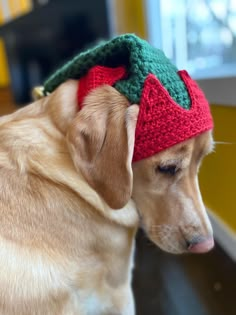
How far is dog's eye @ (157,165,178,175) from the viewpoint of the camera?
771 millimetres

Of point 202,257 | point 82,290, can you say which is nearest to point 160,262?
point 202,257

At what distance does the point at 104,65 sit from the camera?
32.0 inches

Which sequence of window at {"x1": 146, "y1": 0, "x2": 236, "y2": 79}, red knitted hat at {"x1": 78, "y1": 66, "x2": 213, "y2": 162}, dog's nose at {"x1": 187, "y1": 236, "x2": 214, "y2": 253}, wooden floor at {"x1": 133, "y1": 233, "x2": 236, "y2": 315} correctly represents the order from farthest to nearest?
window at {"x1": 146, "y1": 0, "x2": 236, "y2": 79}, wooden floor at {"x1": 133, "y1": 233, "x2": 236, "y2": 315}, dog's nose at {"x1": 187, "y1": 236, "x2": 214, "y2": 253}, red knitted hat at {"x1": 78, "y1": 66, "x2": 213, "y2": 162}

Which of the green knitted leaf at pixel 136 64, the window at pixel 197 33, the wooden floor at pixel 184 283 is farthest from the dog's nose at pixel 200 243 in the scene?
the window at pixel 197 33

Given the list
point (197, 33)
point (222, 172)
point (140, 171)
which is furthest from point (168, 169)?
point (197, 33)

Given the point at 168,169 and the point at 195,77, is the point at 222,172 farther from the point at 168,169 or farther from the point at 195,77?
the point at 168,169

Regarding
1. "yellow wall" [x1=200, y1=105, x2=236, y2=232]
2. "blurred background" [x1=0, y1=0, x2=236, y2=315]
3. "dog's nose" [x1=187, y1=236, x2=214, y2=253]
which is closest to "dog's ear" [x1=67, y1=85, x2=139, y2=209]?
"dog's nose" [x1=187, y1=236, x2=214, y2=253]

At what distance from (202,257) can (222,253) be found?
73mm

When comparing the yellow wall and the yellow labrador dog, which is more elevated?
the yellow labrador dog

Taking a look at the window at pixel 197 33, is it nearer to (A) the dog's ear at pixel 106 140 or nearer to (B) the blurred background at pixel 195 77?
(B) the blurred background at pixel 195 77

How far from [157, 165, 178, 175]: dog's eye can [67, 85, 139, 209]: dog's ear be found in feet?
0.23

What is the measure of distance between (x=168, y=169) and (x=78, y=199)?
0.18 m

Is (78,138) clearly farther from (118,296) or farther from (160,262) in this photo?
(160,262)

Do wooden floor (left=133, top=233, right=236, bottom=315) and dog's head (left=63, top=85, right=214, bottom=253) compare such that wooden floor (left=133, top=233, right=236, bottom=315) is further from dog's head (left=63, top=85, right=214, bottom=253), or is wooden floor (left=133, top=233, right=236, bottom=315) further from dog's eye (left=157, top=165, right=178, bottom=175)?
dog's eye (left=157, top=165, right=178, bottom=175)
